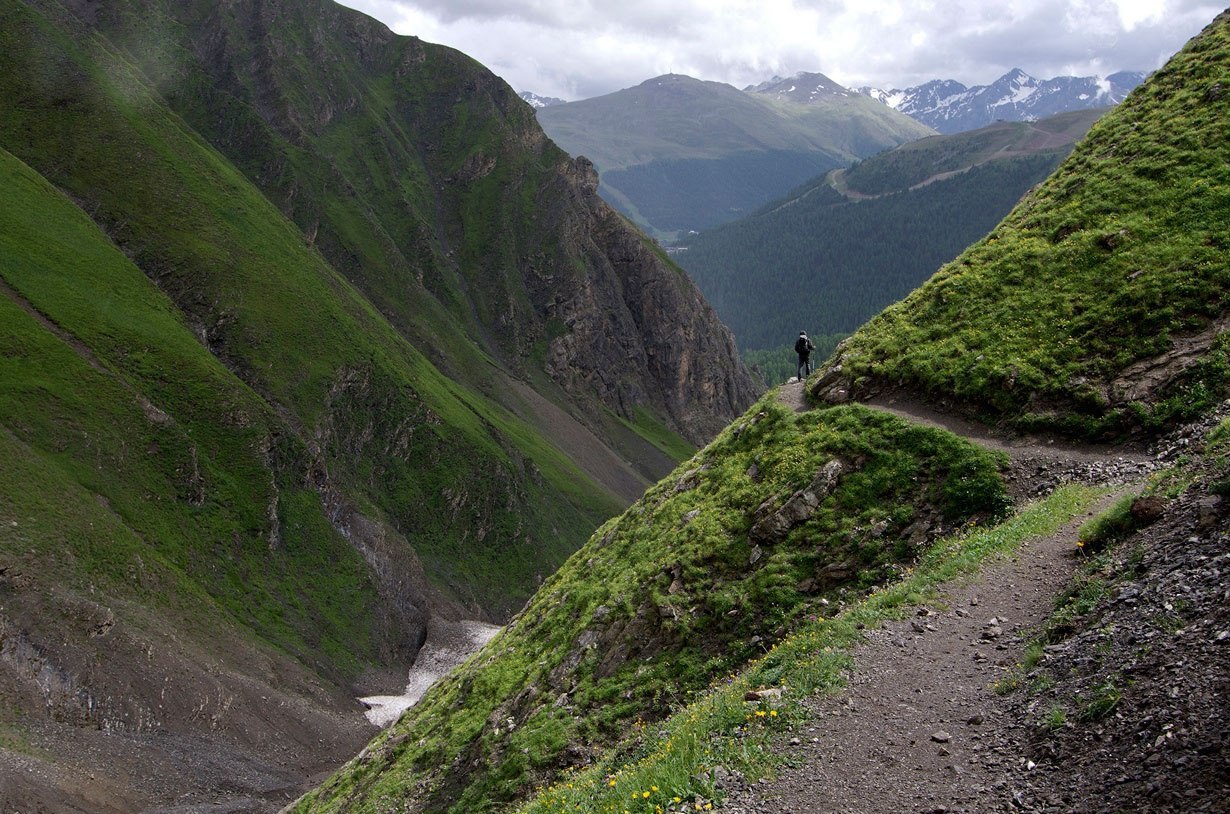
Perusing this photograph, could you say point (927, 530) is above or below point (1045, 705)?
above

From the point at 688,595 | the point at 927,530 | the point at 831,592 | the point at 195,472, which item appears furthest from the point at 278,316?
the point at 927,530

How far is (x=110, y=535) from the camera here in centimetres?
8000

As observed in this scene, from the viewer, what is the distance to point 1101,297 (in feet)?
94.3

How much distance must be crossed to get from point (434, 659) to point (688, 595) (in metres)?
96.2

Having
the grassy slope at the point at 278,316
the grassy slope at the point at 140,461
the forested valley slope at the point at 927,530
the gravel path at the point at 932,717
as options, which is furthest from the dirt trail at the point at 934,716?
the grassy slope at the point at 278,316

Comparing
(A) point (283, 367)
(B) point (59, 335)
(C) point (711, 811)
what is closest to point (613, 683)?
(C) point (711, 811)

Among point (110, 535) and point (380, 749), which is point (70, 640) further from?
point (380, 749)

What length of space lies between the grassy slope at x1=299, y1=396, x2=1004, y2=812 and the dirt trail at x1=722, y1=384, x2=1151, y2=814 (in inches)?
190

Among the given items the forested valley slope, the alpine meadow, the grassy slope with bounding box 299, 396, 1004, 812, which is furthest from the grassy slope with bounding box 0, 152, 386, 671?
the grassy slope with bounding box 299, 396, 1004, 812

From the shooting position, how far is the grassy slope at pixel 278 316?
Result: 130m

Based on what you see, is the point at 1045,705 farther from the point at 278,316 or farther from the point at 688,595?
the point at 278,316

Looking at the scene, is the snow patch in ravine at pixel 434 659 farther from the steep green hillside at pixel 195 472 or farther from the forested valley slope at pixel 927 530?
the forested valley slope at pixel 927 530

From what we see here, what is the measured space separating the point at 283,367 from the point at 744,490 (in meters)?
118

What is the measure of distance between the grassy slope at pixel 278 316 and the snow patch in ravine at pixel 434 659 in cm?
1400
